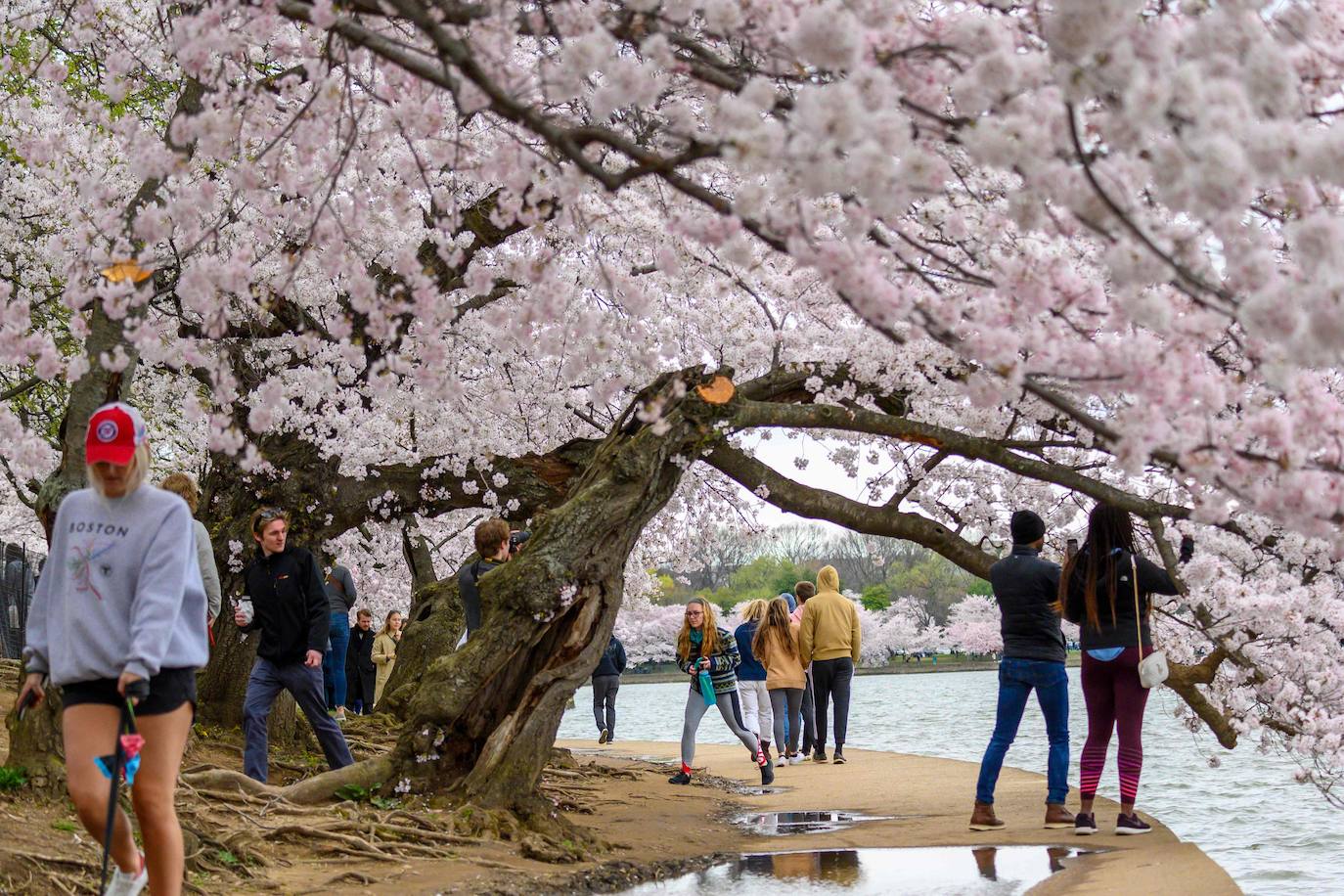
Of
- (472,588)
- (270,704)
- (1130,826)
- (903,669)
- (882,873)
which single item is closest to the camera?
(882,873)

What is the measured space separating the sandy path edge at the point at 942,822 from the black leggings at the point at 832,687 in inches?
14.4

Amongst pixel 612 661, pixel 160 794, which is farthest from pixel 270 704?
pixel 612 661

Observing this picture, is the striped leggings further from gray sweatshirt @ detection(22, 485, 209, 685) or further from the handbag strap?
gray sweatshirt @ detection(22, 485, 209, 685)

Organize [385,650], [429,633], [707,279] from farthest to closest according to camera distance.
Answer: [385,650]
[429,633]
[707,279]

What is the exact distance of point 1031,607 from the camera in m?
7.57

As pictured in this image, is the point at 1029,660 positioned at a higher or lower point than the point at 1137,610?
lower

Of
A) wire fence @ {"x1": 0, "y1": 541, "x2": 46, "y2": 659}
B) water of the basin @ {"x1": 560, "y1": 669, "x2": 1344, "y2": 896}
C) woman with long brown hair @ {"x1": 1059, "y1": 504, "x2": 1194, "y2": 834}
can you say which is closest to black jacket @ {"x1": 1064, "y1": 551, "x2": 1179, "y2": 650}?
woman with long brown hair @ {"x1": 1059, "y1": 504, "x2": 1194, "y2": 834}

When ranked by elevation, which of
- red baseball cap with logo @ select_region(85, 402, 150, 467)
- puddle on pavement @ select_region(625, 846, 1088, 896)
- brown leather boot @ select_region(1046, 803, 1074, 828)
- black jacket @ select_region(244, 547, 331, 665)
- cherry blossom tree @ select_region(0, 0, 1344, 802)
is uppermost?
cherry blossom tree @ select_region(0, 0, 1344, 802)

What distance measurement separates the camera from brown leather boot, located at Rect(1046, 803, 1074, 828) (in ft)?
24.9

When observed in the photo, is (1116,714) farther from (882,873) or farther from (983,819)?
(882,873)

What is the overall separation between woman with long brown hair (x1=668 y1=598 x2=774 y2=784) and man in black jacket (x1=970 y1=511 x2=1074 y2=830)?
349cm

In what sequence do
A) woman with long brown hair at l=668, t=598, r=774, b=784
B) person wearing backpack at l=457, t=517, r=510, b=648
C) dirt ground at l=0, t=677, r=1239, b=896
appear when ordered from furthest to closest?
woman with long brown hair at l=668, t=598, r=774, b=784 < person wearing backpack at l=457, t=517, r=510, b=648 < dirt ground at l=0, t=677, r=1239, b=896

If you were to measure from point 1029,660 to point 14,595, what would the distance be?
16078 millimetres

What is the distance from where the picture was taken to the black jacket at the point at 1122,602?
7.03 metres
